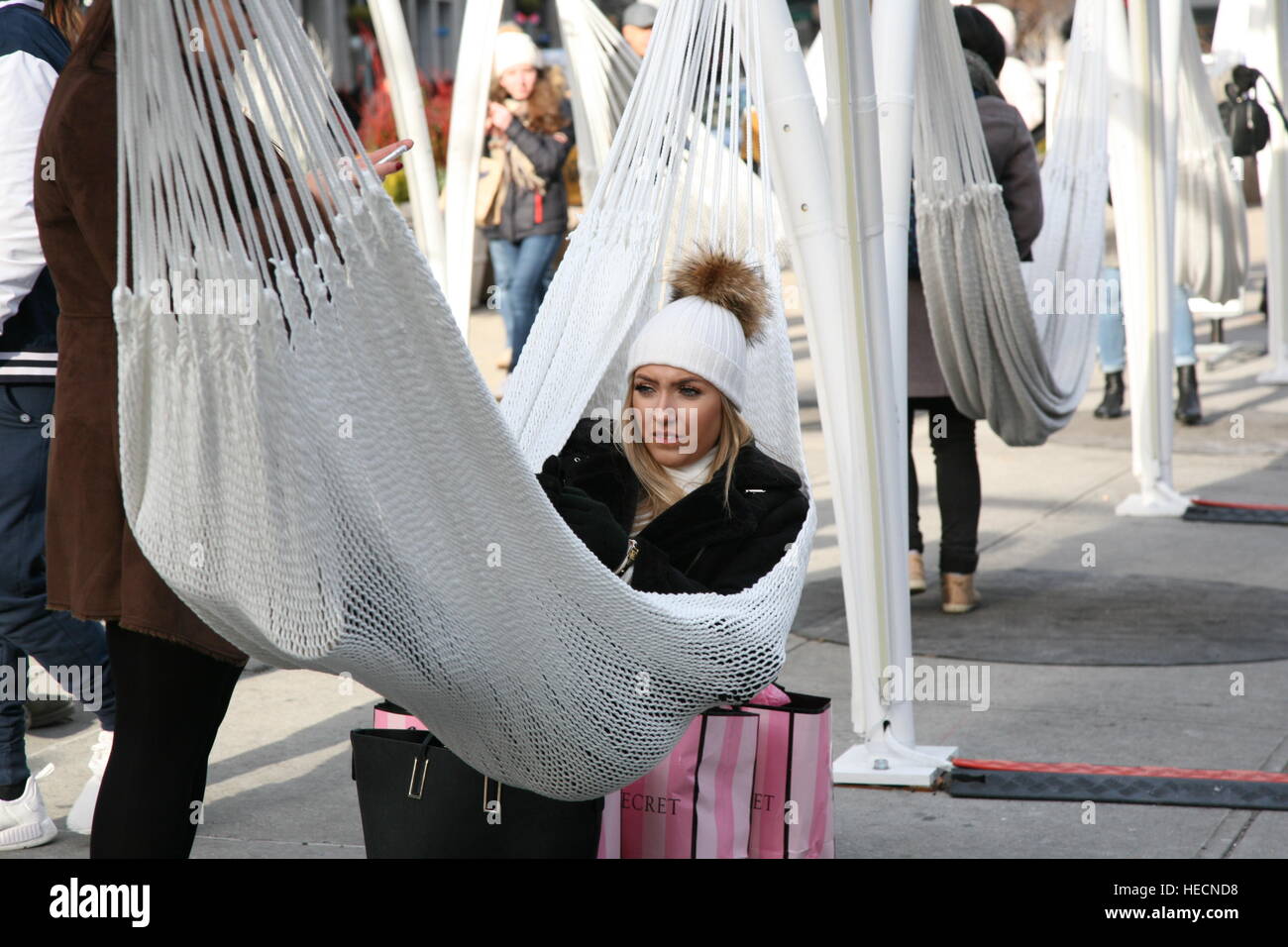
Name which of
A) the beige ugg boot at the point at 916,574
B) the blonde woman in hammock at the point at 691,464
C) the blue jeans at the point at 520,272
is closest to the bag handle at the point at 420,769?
the blonde woman in hammock at the point at 691,464

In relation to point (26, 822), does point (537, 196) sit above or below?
above

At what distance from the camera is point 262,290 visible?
199cm


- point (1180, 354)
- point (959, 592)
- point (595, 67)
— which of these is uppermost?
point (595, 67)

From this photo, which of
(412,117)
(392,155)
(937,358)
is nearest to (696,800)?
(392,155)

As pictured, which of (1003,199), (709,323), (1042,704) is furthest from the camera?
(1003,199)

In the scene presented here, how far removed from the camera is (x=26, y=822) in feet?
11.1

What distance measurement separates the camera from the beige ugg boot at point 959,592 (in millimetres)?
5078

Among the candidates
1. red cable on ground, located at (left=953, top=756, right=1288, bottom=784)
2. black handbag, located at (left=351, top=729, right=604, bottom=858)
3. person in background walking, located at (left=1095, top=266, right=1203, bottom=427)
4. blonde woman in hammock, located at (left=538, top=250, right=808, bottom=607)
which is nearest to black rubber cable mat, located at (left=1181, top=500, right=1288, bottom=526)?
person in background walking, located at (left=1095, top=266, right=1203, bottom=427)

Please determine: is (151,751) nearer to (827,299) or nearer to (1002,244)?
(827,299)

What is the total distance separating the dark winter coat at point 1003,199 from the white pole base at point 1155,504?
5.33 feet

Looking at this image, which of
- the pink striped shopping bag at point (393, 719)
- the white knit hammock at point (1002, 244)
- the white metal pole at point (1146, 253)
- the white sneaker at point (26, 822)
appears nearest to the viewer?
the pink striped shopping bag at point (393, 719)

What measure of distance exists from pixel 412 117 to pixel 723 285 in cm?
248

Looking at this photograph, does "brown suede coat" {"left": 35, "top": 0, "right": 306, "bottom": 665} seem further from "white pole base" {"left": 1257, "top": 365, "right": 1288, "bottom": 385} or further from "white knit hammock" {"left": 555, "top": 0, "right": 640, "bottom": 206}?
"white pole base" {"left": 1257, "top": 365, "right": 1288, "bottom": 385}

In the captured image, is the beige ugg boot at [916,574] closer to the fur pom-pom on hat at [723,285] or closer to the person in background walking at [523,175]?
the fur pom-pom on hat at [723,285]
